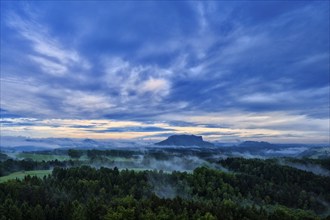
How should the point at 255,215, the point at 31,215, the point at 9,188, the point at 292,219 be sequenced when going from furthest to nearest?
the point at 9,188 < the point at 292,219 < the point at 255,215 < the point at 31,215

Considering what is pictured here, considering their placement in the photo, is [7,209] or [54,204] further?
[54,204]

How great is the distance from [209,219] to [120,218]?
113 feet

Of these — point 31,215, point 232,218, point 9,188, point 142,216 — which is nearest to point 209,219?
point 232,218

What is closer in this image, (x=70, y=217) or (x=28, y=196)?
(x=70, y=217)

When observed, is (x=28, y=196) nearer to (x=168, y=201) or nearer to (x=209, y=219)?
(x=168, y=201)

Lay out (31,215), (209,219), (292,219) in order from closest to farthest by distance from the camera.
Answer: (31,215), (209,219), (292,219)

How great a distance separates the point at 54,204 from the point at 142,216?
1770 inches

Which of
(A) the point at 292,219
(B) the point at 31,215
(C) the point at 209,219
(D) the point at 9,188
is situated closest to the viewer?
(B) the point at 31,215

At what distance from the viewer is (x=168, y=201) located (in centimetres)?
16788

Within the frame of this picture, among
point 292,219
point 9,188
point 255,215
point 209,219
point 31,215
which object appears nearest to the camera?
point 31,215

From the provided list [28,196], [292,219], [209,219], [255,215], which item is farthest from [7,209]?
[292,219]

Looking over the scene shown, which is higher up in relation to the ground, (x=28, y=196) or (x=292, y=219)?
(x=28, y=196)

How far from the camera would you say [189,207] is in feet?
547

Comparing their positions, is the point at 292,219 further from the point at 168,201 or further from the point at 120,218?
the point at 120,218
